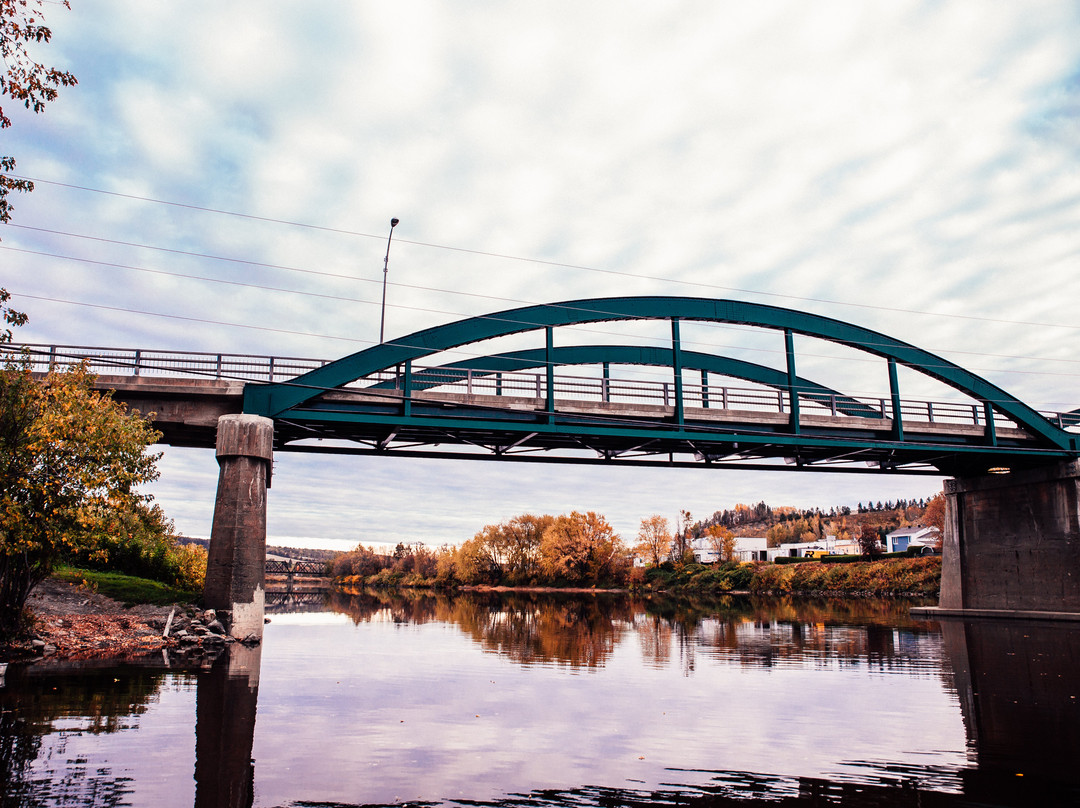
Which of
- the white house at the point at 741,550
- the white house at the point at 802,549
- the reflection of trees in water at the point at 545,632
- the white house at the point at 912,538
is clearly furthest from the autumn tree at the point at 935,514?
the reflection of trees in water at the point at 545,632

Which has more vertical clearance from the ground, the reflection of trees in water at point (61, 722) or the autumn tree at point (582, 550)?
the autumn tree at point (582, 550)

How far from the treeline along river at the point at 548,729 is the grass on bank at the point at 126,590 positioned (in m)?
6.08

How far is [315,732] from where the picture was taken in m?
10.8

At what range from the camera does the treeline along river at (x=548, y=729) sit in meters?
8.08

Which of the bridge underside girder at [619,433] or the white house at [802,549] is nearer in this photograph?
the bridge underside girder at [619,433]

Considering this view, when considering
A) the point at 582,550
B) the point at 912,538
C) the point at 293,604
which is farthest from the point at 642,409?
the point at 912,538

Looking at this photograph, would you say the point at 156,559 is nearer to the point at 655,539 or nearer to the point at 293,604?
the point at 293,604

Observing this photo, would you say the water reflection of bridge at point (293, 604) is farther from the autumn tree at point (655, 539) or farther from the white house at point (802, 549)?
the white house at point (802, 549)

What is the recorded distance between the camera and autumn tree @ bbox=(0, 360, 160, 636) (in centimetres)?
1764

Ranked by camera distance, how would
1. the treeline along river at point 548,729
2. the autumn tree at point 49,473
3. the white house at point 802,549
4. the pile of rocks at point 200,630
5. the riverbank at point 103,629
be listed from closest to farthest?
the treeline along river at point 548,729
the autumn tree at point 49,473
the riverbank at point 103,629
the pile of rocks at point 200,630
the white house at point 802,549

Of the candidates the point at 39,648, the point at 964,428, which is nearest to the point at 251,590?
the point at 39,648

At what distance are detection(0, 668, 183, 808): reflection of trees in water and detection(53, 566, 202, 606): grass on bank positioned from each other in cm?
950

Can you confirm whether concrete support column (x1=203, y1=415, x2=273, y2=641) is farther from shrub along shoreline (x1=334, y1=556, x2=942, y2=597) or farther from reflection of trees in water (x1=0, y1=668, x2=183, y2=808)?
shrub along shoreline (x1=334, y1=556, x2=942, y2=597)

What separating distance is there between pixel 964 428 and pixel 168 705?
3642cm
